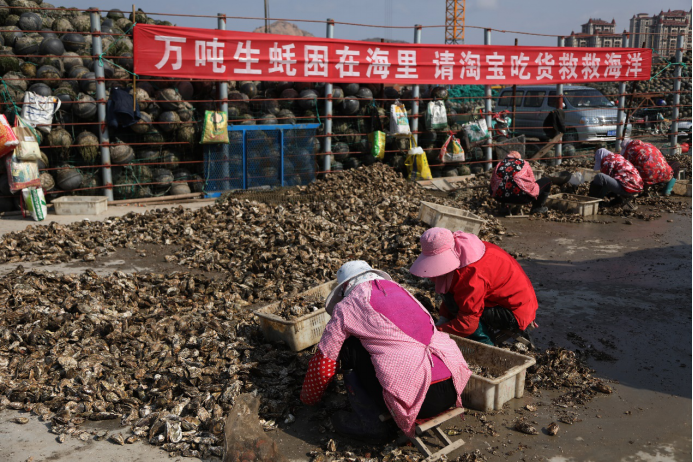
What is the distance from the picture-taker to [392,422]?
3740 mm

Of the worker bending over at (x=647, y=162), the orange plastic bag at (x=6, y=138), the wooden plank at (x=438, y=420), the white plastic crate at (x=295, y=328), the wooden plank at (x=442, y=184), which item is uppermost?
the orange plastic bag at (x=6, y=138)

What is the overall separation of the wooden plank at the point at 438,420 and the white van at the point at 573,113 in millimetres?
12155

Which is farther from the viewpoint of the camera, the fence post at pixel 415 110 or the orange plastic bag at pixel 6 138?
the fence post at pixel 415 110

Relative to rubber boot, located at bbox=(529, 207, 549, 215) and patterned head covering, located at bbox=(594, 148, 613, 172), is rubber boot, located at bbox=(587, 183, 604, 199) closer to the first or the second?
patterned head covering, located at bbox=(594, 148, 613, 172)

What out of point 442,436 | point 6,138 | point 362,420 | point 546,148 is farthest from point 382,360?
point 546,148

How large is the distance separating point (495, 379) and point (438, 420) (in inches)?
21.4

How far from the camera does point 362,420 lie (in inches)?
146

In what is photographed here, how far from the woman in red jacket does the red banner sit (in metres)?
6.64

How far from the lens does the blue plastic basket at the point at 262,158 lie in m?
10.4

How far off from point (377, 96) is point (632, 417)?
29.2ft

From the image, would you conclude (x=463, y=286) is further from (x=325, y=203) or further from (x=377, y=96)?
(x=377, y=96)

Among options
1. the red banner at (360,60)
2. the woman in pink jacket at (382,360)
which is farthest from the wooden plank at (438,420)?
the red banner at (360,60)

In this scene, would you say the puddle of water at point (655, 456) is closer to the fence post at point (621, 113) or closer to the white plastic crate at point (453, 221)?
the white plastic crate at point (453, 221)

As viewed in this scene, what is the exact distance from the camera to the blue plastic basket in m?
10.4
